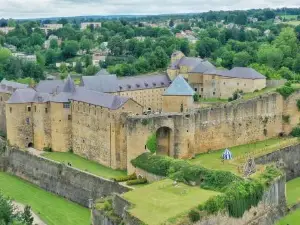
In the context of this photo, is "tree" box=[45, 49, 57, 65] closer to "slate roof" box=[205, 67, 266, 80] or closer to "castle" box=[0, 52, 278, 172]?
"castle" box=[0, 52, 278, 172]

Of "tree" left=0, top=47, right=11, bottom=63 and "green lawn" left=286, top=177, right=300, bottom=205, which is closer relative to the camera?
"green lawn" left=286, top=177, right=300, bottom=205

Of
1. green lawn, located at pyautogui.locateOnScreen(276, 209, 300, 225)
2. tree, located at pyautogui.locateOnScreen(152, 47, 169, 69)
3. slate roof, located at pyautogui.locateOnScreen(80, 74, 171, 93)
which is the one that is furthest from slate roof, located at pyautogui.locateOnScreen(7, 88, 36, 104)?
tree, located at pyautogui.locateOnScreen(152, 47, 169, 69)

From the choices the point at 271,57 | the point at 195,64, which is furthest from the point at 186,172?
the point at 271,57

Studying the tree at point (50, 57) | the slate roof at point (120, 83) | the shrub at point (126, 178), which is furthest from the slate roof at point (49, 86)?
the tree at point (50, 57)

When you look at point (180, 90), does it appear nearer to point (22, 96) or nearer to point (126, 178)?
point (126, 178)

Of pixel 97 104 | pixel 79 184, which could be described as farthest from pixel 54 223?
pixel 97 104

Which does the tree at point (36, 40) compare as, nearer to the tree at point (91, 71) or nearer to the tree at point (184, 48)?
the tree at point (184, 48)
